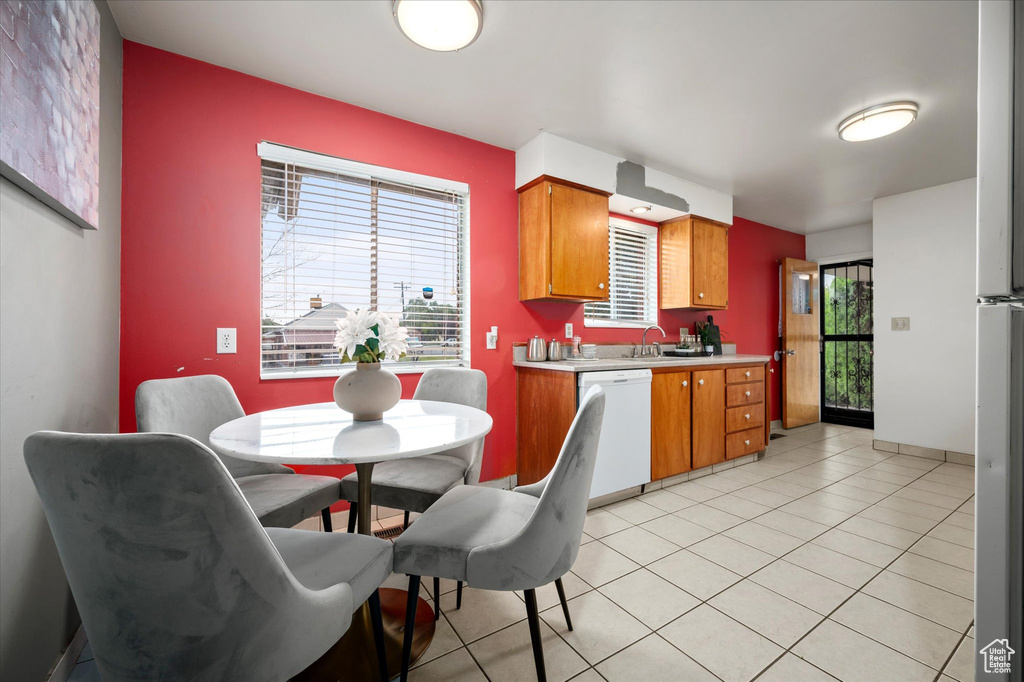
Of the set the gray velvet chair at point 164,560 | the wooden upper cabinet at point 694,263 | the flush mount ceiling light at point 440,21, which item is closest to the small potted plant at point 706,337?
the wooden upper cabinet at point 694,263

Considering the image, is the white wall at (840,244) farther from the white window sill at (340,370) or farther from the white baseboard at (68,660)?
the white baseboard at (68,660)

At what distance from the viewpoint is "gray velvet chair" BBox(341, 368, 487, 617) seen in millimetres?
1721

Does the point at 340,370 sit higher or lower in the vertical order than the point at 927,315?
lower

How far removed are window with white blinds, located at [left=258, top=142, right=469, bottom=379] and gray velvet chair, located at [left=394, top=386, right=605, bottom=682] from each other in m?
1.57

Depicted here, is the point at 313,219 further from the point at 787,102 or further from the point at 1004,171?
the point at 787,102

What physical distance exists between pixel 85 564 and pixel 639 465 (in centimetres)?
286

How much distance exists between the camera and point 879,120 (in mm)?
2686

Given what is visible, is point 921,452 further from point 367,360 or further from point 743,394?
point 367,360

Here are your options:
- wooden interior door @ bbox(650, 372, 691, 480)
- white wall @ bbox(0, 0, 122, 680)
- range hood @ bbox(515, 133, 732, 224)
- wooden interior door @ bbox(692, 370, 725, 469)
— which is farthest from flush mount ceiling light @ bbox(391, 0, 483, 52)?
wooden interior door @ bbox(692, 370, 725, 469)

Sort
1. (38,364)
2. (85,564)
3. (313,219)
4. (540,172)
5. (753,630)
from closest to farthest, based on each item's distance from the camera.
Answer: (85,564) < (38,364) < (753,630) < (313,219) < (540,172)

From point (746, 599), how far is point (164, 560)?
2.09 metres

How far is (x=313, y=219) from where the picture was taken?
98.6 inches

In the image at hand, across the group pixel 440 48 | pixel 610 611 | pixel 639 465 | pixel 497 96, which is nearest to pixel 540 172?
pixel 497 96

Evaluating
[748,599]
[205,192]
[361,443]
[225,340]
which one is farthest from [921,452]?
[205,192]
